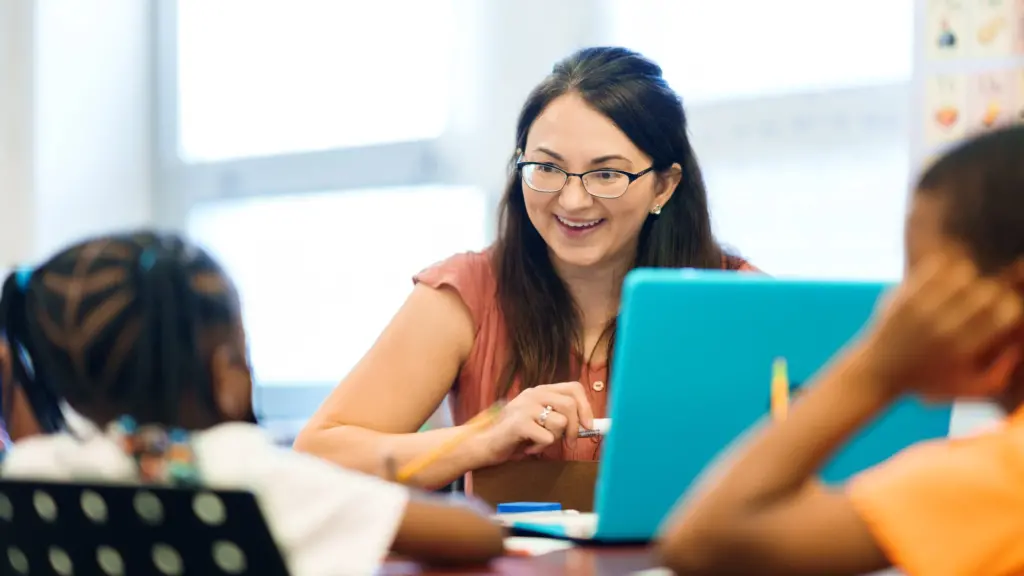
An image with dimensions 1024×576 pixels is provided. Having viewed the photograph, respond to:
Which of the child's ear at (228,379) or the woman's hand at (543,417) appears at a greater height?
the child's ear at (228,379)

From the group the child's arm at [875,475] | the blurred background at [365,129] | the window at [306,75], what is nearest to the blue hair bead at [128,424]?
the child's arm at [875,475]

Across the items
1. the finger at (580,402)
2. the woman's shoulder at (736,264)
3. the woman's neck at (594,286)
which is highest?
the woman's shoulder at (736,264)

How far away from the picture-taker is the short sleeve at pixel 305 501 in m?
0.81

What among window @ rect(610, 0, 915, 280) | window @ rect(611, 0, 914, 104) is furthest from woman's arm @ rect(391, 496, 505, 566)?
window @ rect(611, 0, 914, 104)

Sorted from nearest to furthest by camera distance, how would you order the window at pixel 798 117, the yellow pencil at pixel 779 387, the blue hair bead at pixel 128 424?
1. the blue hair bead at pixel 128 424
2. the yellow pencil at pixel 779 387
3. the window at pixel 798 117

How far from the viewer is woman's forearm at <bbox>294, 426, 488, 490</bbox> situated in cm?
153

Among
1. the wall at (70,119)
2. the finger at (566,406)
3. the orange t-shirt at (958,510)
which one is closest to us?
the orange t-shirt at (958,510)

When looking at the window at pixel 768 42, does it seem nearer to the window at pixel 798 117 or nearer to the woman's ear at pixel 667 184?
the window at pixel 798 117

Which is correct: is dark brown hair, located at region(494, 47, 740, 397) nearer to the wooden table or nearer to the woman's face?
the woman's face

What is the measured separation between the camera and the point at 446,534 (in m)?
0.94

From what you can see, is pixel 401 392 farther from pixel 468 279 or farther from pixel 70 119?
pixel 70 119

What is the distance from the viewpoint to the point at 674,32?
9.02 ft

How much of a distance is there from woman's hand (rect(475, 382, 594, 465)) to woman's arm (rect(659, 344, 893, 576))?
57cm

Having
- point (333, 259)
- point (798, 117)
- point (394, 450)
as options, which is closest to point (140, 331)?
point (394, 450)
